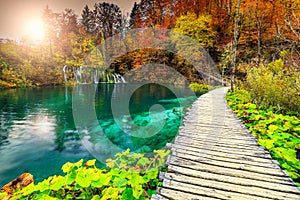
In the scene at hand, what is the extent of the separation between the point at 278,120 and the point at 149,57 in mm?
25511

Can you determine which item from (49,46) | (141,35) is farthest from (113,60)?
(49,46)

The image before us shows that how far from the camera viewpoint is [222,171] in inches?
97.7

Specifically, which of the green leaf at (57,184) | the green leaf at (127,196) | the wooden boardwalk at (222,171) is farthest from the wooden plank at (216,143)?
the green leaf at (57,184)

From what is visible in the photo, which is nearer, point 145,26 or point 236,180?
point 236,180

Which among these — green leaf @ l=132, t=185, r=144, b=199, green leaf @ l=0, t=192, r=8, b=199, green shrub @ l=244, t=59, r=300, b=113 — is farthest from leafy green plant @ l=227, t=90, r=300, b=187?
green leaf @ l=0, t=192, r=8, b=199

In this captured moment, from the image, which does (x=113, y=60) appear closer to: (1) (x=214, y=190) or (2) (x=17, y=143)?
(2) (x=17, y=143)

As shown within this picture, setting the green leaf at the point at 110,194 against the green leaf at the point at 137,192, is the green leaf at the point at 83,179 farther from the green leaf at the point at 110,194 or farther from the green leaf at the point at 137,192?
the green leaf at the point at 137,192

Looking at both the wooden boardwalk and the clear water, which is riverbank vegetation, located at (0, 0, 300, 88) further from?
the wooden boardwalk

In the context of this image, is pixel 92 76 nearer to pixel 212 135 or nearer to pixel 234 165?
pixel 212 135

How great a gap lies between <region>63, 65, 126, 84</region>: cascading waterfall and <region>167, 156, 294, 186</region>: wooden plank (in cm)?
2941

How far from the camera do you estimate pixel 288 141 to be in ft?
11.6

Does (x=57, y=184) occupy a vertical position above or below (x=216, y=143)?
below

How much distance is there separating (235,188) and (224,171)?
0.37 metres

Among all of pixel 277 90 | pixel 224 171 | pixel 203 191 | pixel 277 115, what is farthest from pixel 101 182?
pixel 277 90
